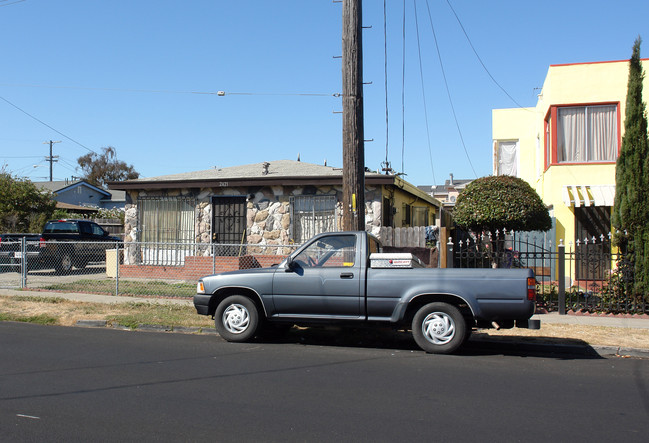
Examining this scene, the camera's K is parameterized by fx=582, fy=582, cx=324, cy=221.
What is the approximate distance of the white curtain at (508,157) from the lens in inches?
999

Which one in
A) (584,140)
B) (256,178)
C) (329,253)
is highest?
(584,140)

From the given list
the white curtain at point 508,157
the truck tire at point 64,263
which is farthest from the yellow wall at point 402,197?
the truck tire at point 64,263

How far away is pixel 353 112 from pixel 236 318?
4.10 meters

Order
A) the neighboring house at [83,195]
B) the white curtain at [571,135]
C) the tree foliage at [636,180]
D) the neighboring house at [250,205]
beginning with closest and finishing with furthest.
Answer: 1. the tree foliage at [636,180]
2. the white curtain at [571,135]
3. the neighboring house at [250,205]
4. the neighboring house at [83,195]

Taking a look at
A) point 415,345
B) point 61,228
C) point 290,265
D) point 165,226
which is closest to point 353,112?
point 290,265

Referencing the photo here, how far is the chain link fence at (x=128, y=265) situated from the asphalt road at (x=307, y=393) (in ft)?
21.1

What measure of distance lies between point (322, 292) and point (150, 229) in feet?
37.3

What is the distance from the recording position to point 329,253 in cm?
897

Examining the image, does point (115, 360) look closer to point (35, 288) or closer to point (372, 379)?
point (372, 379)

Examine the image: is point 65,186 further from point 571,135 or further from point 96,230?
point 571,135

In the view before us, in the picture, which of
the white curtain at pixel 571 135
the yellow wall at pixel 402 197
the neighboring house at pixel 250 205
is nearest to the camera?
the white curtain at pixel 571 135

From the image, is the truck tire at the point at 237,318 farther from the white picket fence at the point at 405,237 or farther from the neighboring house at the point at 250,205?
the neighboring house at the point at 250,205

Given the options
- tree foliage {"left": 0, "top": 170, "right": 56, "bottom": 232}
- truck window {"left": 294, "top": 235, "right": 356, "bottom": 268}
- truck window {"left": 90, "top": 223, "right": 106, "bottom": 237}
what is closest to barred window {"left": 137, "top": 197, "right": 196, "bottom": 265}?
truck window {"left": 90, "top": 223, "right": 106, "bottom": 237}

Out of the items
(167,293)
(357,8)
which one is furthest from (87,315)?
(357,8)
